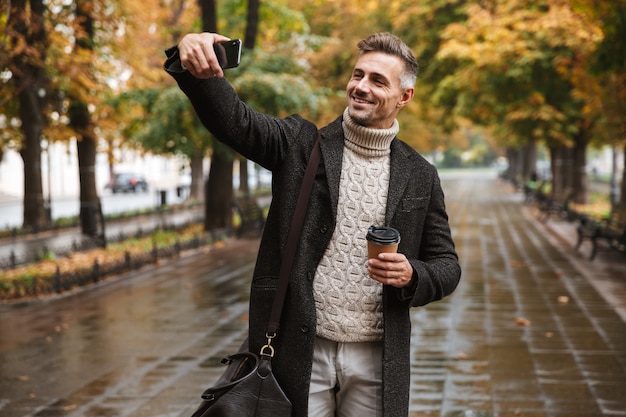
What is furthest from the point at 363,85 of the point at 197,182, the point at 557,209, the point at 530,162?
the point at 530,162

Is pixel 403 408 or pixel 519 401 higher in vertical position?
pixel 403 408

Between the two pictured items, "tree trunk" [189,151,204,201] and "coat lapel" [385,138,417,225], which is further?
"tree trunk" [189,151,204,201]

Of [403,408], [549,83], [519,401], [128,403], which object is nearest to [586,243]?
[549,83]

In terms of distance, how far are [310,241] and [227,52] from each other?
0.66 metres

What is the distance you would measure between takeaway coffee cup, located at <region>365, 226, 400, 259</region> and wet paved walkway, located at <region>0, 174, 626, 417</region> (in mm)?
3438

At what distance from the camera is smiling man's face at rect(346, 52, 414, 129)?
8.99 feet

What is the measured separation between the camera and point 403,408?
284cm

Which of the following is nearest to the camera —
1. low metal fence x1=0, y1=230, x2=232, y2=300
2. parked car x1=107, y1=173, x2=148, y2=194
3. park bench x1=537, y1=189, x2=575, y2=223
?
low metal fence x1=0, y1=230, x2=232, y2=300

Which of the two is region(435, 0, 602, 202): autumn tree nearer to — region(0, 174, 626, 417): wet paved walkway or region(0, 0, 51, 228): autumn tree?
region(0, 174, 626, 417): wet paved walkway

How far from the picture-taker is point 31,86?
55.6 feet

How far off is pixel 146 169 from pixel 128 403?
6452cm

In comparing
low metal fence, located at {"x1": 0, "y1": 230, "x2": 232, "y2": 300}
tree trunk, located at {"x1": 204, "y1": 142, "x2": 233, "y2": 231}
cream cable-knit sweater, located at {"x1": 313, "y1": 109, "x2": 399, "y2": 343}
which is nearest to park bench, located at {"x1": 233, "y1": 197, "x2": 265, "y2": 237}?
tree trunk, located at {"x1": 204, "y1": 142, "x2": 233, "y2": 231}

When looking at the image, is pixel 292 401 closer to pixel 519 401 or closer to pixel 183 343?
pixel 519 401

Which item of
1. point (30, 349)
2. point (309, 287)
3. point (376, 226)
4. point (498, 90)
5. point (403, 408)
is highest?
point (498, 90)
